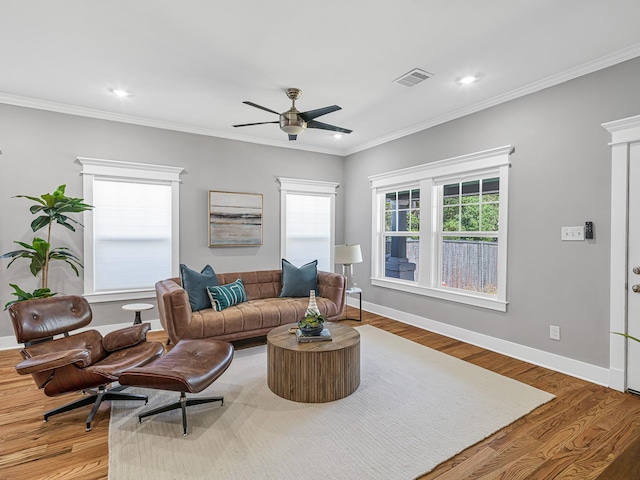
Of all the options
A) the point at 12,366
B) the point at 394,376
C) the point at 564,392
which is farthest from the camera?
the point at 12,366

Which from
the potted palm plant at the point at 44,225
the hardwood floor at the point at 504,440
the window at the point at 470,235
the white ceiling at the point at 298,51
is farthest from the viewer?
the window at the point at 470,235

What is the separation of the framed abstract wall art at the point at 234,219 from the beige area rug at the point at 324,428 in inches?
90.8

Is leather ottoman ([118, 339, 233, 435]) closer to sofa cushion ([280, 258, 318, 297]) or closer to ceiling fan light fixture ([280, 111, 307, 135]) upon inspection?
sofa cushion ([280, 258, 318, 297])

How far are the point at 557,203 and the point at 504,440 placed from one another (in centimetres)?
224

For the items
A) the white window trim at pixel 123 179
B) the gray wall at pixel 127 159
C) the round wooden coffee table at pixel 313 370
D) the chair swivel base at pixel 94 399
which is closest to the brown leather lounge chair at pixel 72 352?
the chair swivel base at pixel 94 399

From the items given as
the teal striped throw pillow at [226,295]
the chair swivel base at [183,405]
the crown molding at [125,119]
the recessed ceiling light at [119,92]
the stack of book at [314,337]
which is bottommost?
the chair swivel base at [183,405]

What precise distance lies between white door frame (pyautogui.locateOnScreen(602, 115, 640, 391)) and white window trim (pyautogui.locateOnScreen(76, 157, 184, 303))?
478 centimetres

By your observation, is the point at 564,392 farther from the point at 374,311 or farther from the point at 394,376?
the point at 374,311

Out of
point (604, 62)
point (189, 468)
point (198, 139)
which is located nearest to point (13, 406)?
point (189, 468)

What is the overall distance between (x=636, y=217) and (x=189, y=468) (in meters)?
3.70

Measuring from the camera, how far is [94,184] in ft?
13.8

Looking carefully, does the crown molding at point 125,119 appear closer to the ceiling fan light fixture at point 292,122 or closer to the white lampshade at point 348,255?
the white lampshade at point 348,255

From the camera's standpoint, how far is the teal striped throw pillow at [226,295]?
3.86 meters

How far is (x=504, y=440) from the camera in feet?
7.13
